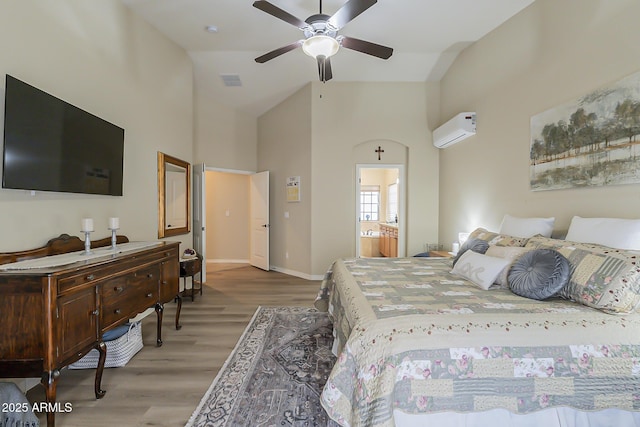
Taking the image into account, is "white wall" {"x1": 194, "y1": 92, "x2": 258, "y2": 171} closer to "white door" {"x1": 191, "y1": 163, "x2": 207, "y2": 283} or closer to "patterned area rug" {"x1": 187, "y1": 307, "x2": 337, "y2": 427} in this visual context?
"white door" {"x1": 191, "y1": 163, "x2": 207, "y2": 283}

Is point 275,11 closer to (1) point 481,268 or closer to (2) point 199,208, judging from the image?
(1) point 481,268

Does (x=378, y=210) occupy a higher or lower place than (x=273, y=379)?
higher

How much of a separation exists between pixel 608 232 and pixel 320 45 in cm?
252

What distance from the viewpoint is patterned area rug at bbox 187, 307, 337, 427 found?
175 centimetres

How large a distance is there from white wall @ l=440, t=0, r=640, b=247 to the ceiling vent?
3.41m

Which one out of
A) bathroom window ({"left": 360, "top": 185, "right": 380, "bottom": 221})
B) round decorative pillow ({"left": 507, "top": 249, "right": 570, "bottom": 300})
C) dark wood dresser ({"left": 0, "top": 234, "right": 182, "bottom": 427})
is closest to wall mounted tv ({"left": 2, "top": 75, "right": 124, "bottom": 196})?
dark wood dresser ({"left": 0, "top": 234, "right": 182, "bottom": 427})

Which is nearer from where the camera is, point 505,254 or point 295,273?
point 505,254

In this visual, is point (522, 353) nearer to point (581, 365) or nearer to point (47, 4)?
point (581, 365)

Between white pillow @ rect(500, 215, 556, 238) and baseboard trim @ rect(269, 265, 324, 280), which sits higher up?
white pillow @ rect(500, 215, 556, 238)

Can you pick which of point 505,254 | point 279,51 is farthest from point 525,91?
point 279,51

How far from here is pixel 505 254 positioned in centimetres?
222

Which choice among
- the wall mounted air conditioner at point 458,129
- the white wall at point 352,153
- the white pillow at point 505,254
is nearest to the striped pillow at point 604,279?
the white pillow at point 505,254

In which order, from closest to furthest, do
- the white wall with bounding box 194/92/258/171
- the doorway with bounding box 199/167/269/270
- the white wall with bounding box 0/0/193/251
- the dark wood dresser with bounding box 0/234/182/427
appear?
1. the dark wood dresser with bounding box 0/234/182/427
2. the white wall with bounding box 0/0/193/251
3. the white wall with bounding box 194/92/258/171
4. the doorway with bounding box 199/167/269/270

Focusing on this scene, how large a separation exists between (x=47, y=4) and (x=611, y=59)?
13.6 feet
